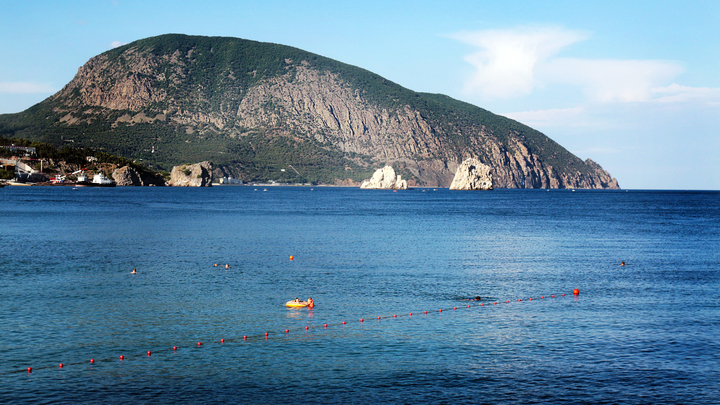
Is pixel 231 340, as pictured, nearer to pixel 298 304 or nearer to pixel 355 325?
pixel 355 325

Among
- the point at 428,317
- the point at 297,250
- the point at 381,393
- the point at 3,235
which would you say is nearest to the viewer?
the point at 381,393

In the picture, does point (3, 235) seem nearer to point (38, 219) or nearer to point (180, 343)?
point (38, 219)

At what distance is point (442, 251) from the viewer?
6359 cm

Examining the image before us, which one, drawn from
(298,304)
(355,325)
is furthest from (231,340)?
(298,304)

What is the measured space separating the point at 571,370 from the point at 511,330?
658 centimetres

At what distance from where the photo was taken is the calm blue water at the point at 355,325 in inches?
858

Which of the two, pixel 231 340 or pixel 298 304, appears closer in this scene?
pixel 231 340

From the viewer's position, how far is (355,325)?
31.0 m

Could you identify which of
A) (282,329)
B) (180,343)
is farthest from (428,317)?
(180,343)

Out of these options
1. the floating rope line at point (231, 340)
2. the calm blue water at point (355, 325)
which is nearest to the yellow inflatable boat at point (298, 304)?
the calm blue water at point (355, 325)

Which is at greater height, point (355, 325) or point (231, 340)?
point (355, 325)

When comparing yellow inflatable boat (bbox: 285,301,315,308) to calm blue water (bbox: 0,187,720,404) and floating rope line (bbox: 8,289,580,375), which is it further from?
floating rope line (bbox: 8,289,580,375)

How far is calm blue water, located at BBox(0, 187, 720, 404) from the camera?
2180cm

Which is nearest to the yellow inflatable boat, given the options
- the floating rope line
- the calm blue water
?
the calm blue water
